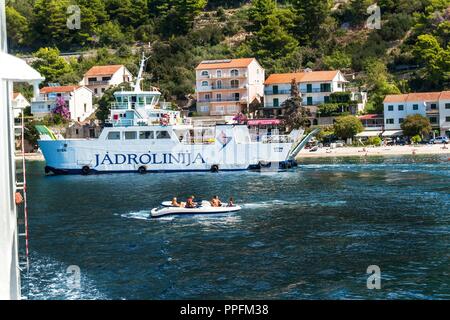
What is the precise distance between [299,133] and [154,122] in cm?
1435

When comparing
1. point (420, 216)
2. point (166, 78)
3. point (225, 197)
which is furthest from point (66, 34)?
point (420, 216)

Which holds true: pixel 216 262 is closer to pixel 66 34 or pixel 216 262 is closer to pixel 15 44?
pixel 66 34

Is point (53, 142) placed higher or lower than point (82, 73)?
lower

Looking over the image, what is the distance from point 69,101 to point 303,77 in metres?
33.2

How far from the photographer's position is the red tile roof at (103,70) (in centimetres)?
10120

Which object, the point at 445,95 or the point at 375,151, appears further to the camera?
the point at 445,95

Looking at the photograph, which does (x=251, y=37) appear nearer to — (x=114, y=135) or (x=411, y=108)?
(x=411, y=108)

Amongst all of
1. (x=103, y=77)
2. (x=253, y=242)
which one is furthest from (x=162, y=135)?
(x=103, y=77)

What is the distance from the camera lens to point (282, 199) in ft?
135

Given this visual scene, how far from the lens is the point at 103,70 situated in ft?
337

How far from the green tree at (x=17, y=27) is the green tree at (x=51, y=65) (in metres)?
14.6

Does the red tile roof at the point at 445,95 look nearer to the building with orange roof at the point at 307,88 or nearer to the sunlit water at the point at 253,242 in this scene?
the building with orange roof at the point at 307,88

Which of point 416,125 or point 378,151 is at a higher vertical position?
point 416,125

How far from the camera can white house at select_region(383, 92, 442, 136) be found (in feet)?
273
